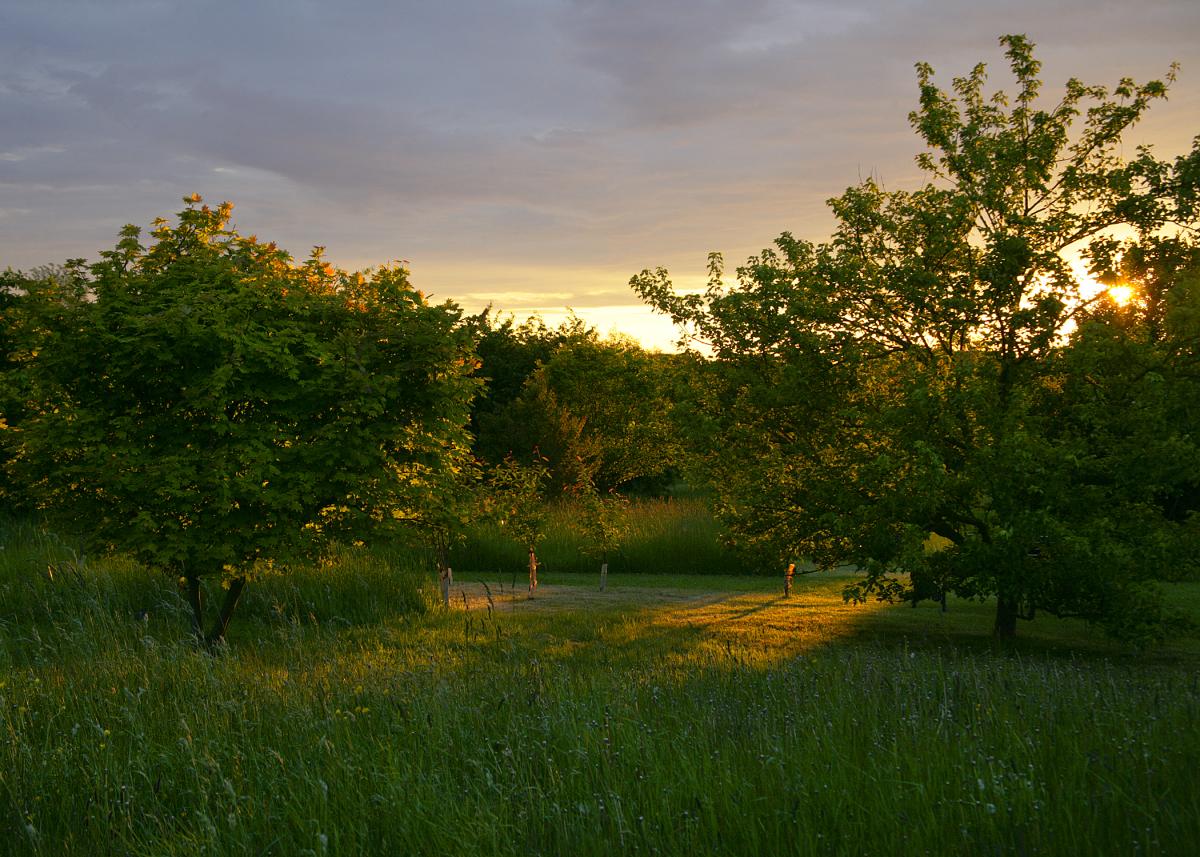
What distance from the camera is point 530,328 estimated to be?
152ft

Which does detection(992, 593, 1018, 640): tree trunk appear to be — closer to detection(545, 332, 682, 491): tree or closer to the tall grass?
the tall grass

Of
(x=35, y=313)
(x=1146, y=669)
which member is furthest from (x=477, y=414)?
(x=1146, y=669)

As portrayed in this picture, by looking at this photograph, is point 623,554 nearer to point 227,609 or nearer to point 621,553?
point 621,553

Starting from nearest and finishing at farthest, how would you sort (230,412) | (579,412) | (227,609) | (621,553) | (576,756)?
(576,756) → (230,412) → (227,609) → (621,553) → (579,412)

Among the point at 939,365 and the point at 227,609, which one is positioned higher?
the point at 939,365

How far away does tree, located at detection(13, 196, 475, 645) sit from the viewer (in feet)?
32.5

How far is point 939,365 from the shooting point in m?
11.5

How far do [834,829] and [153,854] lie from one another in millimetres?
3224

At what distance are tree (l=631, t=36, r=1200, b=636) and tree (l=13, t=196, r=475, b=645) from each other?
438 cm

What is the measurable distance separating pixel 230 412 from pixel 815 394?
7473 millimetres

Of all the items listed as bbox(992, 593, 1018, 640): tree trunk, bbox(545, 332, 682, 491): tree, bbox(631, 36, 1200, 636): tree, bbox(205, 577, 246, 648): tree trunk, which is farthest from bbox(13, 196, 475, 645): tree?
bbox(545, 332, 682, 491): tree

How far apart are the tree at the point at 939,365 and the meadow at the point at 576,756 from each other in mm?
1994

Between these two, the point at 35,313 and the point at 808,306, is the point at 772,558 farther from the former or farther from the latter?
the point at 35,313

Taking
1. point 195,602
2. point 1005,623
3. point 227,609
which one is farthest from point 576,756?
point 1005,623
